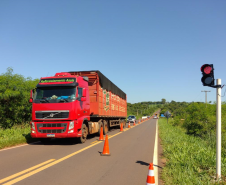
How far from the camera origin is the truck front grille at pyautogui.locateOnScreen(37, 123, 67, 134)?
35.7 ft

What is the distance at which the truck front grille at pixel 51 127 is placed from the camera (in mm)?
10891

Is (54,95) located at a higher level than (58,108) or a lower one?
higher

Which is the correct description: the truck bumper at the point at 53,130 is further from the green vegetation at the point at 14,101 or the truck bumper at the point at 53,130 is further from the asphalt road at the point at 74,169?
the green vegetation at the point at 14,101

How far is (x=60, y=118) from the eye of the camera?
10.8 m

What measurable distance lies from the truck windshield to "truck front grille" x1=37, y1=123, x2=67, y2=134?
1.11 meters

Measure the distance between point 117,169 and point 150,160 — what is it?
6.17 ft

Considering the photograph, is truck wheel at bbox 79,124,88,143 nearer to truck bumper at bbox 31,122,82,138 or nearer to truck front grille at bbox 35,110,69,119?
truck bumper at bbox 31,122,82,138

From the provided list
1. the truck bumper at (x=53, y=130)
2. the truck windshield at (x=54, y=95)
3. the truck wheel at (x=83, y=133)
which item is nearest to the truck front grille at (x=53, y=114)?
the truck bumper at (x=53, y=130)

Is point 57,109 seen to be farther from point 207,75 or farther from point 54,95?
point 207,75

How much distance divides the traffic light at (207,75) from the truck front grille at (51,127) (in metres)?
7.24

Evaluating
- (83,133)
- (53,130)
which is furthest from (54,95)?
(83,133)

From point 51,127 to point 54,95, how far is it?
155cm

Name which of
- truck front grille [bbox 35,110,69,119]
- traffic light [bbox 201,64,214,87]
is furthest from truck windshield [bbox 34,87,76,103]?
traffic light [bbox 201,64,214,87]

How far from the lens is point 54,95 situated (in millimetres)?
11164
